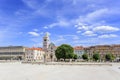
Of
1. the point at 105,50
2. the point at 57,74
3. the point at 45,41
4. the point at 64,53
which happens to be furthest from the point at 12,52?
the point at 57,74

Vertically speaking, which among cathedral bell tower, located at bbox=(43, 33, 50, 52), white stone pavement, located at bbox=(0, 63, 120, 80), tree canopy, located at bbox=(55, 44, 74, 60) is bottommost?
white stone pavement, located at bbox=(0, 63, 120, 80)

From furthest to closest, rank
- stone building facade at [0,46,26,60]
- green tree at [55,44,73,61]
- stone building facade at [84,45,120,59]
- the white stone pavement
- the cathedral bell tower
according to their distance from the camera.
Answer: stone building facade at [0,46,26,60] → the cathedral bell tower → stone building facade at [84,45,120,59] → green tree at [55,44,73,61] → the white stone pavement

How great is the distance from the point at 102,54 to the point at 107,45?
726 cm

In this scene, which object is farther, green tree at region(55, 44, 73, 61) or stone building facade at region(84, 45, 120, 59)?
stone building facade at region(84, 45, 120, 59)

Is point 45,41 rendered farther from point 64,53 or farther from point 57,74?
point 57,74

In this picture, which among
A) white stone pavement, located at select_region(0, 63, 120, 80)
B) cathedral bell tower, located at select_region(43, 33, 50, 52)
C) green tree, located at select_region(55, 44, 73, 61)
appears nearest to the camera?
white stone pavement, located at select_region(0, 63, 120, 80)

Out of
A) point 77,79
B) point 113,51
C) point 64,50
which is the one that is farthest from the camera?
point 113,51

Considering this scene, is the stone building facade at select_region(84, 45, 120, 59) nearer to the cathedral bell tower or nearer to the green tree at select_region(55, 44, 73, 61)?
the cathedral bell tower

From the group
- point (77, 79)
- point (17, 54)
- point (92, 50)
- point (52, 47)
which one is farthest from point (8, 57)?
point (77, 79)

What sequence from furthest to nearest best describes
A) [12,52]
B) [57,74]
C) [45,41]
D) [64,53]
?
[12,52] → [45,41] → [64,53] → [57,74]

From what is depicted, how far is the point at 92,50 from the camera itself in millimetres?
148875

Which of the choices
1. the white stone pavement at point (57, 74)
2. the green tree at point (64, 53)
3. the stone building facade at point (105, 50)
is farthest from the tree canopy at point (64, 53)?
the white stone pavement at point (57, 74)

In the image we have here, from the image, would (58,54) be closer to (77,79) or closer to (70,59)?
(70,59)

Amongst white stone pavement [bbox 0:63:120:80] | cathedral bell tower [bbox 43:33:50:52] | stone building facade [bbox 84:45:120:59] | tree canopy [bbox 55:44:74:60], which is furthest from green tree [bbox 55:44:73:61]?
white stone pavement [bbox 0:63:120:80]
